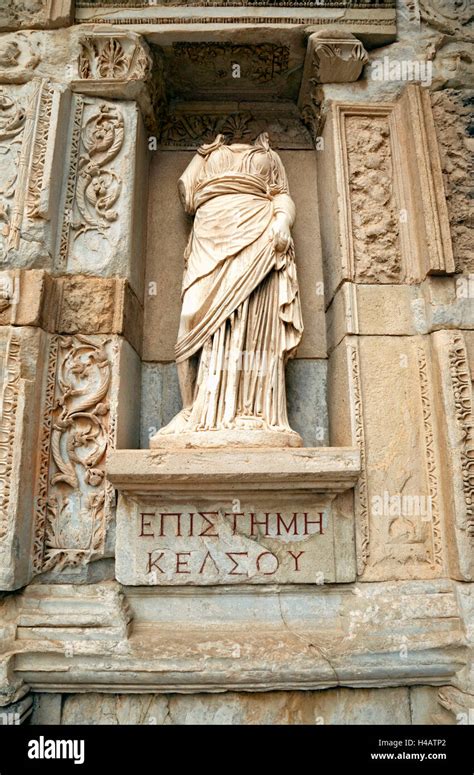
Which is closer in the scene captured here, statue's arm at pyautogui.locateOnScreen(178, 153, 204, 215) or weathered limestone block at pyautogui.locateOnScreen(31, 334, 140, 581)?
weathered limestone block at pyautogui.locateOnScreen(31, 334, 140, 581)

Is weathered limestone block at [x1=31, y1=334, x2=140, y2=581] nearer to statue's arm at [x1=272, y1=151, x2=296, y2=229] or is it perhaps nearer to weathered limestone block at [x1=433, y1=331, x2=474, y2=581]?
statue's arm at [x1=272, y1=151, x2=296, y2=229]

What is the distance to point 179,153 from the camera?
15.4 ft

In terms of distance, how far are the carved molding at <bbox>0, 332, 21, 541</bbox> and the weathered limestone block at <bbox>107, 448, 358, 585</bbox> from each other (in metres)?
0.58

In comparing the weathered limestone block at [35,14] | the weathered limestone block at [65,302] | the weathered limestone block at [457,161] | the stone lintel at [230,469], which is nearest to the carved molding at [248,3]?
the weathered limestone block at [35,14]

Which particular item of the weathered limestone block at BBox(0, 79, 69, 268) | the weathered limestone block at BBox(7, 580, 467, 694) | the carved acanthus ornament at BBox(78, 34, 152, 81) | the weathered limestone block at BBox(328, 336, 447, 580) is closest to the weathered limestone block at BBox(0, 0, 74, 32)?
the carved acanthus ornament at BBox(78, 34, 152, 81)

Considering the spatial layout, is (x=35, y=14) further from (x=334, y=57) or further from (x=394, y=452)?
(x=394, y=452)

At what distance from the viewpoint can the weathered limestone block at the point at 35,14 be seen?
4.04 m

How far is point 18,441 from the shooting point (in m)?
3.15

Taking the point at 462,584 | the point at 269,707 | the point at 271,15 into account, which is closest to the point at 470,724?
the point at 462,584

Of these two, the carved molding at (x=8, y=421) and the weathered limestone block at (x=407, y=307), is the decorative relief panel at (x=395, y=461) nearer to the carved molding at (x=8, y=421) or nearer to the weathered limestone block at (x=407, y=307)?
the weathered limestone block at (x=407, y=307)

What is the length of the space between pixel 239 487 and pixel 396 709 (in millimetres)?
1540

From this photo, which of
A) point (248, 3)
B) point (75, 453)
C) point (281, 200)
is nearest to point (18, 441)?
point (75, 453)

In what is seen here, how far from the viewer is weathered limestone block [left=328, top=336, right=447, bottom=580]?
3.26 meters
